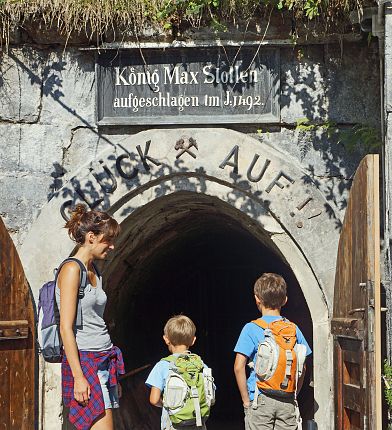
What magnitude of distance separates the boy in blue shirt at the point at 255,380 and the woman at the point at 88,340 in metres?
0.66

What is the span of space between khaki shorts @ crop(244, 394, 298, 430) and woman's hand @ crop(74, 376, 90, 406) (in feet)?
3.10

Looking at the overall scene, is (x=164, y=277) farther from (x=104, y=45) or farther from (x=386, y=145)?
(x=386, y=145)

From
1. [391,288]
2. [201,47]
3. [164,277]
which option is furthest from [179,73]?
[164,277]

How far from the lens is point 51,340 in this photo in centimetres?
434

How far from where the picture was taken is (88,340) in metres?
4.36

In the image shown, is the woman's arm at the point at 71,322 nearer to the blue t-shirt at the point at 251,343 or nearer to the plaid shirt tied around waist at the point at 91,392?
the plaid shirt tied around waist at the point at 91,392

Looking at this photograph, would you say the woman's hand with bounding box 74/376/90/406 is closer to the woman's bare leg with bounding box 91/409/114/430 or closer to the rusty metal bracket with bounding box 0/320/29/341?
the woman's bare leg with bounding box 91/409/114/430

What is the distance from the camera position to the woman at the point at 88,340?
4227 mm

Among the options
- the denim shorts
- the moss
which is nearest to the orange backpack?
the denim shorts

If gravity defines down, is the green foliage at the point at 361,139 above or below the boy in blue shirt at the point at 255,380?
above

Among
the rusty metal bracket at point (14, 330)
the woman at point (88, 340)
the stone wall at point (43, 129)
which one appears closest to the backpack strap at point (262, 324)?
the woman at point (88, 340)

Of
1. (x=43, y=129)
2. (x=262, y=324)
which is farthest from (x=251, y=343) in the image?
(x=43, y=129)

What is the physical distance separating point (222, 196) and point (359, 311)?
4.24 ft

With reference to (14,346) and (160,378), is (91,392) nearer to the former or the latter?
(160,378)
